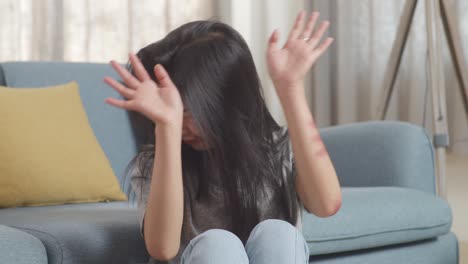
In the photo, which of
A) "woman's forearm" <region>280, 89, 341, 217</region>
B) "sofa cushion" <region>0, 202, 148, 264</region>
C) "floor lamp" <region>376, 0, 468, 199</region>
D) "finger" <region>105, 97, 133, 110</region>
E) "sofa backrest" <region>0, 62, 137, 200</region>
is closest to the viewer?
"finger" <region>105, 97, 133, 110</region>

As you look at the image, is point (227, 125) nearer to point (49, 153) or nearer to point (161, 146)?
point (161, 146)

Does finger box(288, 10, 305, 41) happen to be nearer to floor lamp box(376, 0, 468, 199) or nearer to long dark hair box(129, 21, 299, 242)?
long dark hair box(129, 21, 299, 242)

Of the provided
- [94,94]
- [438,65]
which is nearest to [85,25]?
[94,94]

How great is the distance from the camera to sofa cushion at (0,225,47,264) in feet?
3.62

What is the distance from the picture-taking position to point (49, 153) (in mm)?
1924

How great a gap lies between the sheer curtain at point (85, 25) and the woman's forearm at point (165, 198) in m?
1.79

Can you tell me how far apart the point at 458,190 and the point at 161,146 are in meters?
2.02

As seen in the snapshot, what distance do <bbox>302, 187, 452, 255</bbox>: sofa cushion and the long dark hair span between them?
1.14ft

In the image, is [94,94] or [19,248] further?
[94,94]

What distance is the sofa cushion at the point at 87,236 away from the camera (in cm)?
128

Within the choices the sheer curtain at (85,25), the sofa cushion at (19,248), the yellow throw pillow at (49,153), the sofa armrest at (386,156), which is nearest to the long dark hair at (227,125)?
the sofa cushion at (19,248)

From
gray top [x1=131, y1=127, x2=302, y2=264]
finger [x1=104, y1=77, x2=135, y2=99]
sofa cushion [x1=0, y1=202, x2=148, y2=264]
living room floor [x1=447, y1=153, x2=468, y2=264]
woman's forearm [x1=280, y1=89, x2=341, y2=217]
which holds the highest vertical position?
finger [x1=104, y1=77, x2=135, y2=99]

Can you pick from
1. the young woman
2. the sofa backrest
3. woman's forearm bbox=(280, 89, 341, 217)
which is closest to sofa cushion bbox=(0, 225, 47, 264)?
the young woman

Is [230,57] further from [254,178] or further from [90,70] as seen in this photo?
[90,70]
